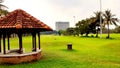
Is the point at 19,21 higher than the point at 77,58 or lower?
higher

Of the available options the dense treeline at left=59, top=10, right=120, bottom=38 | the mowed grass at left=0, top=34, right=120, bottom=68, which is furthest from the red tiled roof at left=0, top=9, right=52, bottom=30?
the dense treeline at left=59, top=10, right=120, bottom=38

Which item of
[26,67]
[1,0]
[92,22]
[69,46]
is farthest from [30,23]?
[92,22]

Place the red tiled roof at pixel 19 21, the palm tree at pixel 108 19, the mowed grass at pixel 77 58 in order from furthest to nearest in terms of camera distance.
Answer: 1. the palm tree at pixel 108 19
2. the red tiled roof at pixel 19 21
3. the mowed grass at pixel 77 58

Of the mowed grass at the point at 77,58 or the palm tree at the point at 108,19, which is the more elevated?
the palm tree at the point at 108,19

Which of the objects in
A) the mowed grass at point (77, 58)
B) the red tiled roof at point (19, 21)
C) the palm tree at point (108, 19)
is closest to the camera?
the mowed grass at point (77, 58)

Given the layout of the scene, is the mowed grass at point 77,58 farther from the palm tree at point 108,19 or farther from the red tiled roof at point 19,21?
the palm tree at point 108,19

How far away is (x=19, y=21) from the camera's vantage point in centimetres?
2027

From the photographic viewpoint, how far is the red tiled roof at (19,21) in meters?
19.8

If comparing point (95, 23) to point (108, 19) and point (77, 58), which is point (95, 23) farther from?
point (77, 58)

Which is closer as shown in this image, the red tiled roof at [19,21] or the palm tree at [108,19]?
the red tiled roof at [19,21]

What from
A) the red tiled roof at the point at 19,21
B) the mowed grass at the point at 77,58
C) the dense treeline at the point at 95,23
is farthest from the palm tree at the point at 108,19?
the red tiled roof at the point at 19,21

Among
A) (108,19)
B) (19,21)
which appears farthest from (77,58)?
(108,19)

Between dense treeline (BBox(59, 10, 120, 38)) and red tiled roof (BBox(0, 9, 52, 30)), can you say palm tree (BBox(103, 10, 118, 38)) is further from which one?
red tiled roof (BBox(0, 9, 52, 30))

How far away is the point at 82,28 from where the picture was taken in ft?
275
